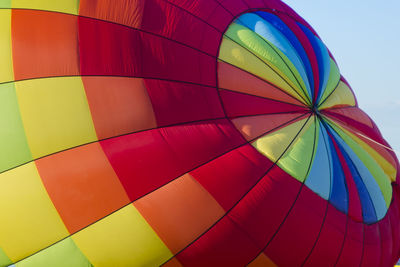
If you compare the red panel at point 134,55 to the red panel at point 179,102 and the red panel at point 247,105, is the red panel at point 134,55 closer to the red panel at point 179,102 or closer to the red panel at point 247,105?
the red panel at point 179,102

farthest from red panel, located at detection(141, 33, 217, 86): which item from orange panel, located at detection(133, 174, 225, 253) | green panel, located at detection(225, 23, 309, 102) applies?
orange panel, located at detection(133, 174, 225, 253)

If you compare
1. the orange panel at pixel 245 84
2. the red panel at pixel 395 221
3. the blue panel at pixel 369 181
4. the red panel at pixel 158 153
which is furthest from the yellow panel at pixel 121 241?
the red panel at pixel 395 221

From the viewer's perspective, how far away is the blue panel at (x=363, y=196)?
6805 mm

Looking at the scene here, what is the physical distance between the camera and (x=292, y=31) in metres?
7.22

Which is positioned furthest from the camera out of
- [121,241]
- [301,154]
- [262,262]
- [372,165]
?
[372,165]

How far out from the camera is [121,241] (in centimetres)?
557

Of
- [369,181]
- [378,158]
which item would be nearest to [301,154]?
[369,181]

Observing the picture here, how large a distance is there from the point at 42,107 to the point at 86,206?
44.8 inches

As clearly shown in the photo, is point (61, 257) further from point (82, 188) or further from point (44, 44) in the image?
point (44, 44)

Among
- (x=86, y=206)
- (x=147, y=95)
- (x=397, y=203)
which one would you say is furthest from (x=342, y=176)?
(x=86, y=206)

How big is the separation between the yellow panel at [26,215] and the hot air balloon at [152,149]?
10 mm

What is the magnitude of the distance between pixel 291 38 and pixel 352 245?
2.72m

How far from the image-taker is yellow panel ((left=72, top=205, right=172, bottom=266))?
5.57 metres

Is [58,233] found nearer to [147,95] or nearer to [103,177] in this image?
[103,177]
